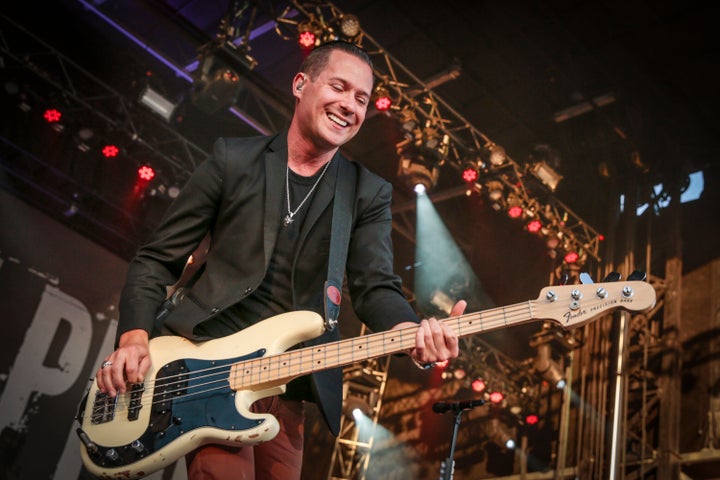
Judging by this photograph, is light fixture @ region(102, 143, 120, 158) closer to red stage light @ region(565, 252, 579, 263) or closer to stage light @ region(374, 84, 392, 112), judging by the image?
stage light @ region(374, 84, 392, 112)

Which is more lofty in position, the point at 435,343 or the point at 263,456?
the point at 435,343

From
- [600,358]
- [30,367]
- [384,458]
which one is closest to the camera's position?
[30,367]

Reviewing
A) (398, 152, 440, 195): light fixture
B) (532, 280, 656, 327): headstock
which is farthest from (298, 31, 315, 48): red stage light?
(532, 280, 656, 327): headstock

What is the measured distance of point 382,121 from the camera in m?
11.1

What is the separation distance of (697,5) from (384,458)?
26.3 feet

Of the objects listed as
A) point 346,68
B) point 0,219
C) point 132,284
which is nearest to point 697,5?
point 346,68

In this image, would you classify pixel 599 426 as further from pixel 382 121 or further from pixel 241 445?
pixel 241 445

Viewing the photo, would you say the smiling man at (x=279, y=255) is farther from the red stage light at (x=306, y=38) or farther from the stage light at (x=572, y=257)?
the stage light at (x=572, y=257)

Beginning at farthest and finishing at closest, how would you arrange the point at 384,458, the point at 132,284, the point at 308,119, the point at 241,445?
the point at 384,458 → the point at 308,119 → the point at 132,284 → the point at 241,445

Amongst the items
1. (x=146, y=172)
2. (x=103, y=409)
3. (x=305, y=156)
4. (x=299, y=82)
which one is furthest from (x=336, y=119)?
(x=146, y=172)

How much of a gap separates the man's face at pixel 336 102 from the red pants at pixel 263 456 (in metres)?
1.05

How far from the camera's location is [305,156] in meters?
2.89

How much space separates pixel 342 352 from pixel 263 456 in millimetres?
475

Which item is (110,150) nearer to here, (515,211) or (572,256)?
(515,211)
